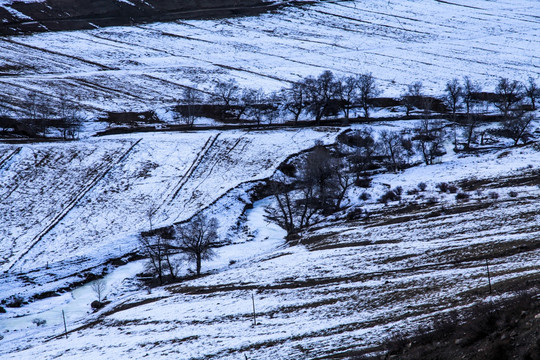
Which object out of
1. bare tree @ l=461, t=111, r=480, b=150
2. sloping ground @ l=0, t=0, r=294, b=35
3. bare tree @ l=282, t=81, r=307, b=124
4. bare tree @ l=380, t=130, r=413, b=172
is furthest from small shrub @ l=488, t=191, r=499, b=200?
sloping ground @ l=0, t=0, r=294, b=35

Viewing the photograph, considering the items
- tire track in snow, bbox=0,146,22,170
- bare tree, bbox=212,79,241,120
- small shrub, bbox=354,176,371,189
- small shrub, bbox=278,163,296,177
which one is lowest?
small shrub, bbox=354,176,371,189

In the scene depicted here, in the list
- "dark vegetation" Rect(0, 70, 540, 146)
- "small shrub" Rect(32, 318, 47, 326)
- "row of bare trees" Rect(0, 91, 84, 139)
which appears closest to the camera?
"small shrub" Rect(32, 318, 47, 326)

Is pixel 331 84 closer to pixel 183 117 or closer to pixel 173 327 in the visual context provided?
pixel 183 117

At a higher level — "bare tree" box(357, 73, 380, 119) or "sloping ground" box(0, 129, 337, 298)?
"bare tree" box(357, 73, 380, 119)

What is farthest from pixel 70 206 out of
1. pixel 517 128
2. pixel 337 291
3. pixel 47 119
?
pixel 517 128

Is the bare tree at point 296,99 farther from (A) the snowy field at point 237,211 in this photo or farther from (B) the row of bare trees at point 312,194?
(B) the row of bare trees at point 312,194

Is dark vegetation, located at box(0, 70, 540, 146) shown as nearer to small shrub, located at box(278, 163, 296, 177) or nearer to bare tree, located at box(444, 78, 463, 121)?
bare tree, located at box(444, 78, 463, 121)

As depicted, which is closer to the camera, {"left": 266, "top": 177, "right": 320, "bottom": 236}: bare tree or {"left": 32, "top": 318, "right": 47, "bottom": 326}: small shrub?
{"left": 32, "top": 318, "right": 47, "bottom": 326}: small shrub
